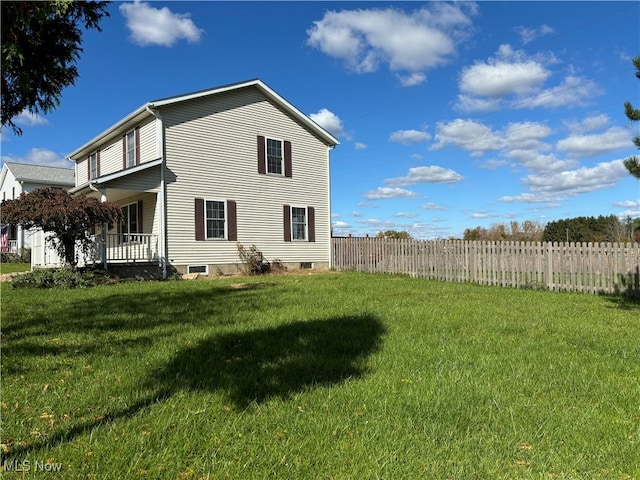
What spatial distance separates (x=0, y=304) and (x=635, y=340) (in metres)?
10.1

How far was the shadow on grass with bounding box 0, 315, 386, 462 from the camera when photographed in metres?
3.41

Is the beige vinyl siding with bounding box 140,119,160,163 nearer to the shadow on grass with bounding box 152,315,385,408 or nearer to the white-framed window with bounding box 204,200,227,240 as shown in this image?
the white-framed window with bounding box 204,200,227,240

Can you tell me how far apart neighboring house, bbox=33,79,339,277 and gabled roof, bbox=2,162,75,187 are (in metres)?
13.4

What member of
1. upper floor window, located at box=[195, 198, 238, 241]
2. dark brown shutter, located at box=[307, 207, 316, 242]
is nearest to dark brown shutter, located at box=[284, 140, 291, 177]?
dark brown shutter, located at box=[307, 207, 316, 242]

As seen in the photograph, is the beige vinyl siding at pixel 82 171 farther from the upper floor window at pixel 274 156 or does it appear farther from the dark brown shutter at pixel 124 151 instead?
the upper floor window at pixel 274 156

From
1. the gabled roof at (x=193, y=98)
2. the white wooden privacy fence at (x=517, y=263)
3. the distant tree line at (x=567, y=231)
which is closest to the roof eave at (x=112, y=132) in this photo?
the gabled roof at (x=193, y=98)

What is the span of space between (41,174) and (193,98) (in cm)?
2266

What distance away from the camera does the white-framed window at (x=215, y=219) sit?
1657 centimetres

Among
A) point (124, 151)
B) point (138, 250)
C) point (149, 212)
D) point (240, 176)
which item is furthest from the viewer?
point (124, 151)

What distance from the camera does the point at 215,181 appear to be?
16719mm

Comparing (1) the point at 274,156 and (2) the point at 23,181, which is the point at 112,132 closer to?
(1) the point at 274,156

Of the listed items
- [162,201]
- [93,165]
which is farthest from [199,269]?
[93,165]

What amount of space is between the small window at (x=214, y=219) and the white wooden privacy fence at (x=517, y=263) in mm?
5607

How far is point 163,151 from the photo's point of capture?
1540 centimetres
